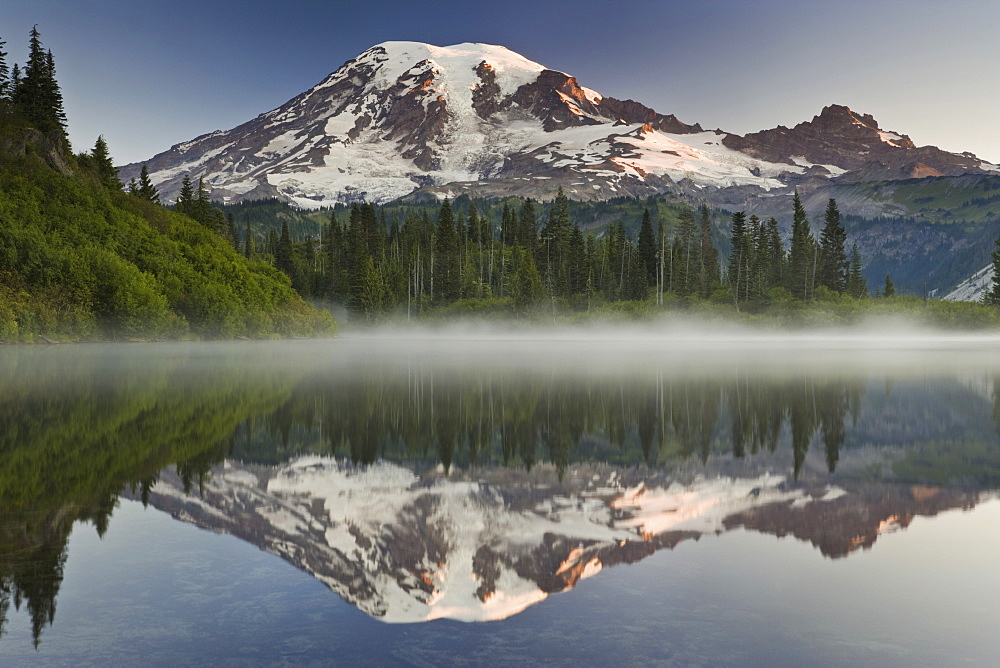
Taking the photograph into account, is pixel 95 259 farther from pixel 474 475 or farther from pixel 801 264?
pixel 801 264

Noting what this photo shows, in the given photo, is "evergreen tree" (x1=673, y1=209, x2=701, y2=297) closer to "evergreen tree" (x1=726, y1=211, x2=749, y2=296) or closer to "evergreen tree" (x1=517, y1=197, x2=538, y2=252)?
"evergreen tree" (x1=726, y1=211, x2=749, y2=296)

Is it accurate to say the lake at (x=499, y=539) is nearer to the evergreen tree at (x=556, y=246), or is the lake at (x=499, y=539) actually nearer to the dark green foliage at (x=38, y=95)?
the dark green foliage at (x=38, y=95)

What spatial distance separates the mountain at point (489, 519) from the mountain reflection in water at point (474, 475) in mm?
34

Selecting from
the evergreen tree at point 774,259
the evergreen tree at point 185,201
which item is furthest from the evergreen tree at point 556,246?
the evergreen tree at point 185,201

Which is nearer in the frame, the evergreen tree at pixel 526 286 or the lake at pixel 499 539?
the lake at pixel 499 539

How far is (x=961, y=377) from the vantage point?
3027cm

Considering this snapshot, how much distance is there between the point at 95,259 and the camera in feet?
241

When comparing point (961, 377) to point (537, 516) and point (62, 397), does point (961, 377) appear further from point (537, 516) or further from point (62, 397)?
point (62, 397)

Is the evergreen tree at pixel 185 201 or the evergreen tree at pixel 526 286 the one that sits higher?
the evergreen tree at pixel 185 201

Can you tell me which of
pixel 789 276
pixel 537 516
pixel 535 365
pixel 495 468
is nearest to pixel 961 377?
pixel 535 365

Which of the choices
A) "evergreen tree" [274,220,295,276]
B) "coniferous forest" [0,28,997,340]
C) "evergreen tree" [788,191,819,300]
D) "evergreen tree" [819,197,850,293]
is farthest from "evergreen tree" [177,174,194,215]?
"evergreen tree" [819,197,850,293]

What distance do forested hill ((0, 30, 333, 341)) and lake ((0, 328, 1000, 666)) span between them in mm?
57635

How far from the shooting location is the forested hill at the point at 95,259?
68.2 meters

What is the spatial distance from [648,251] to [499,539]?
129 metres
